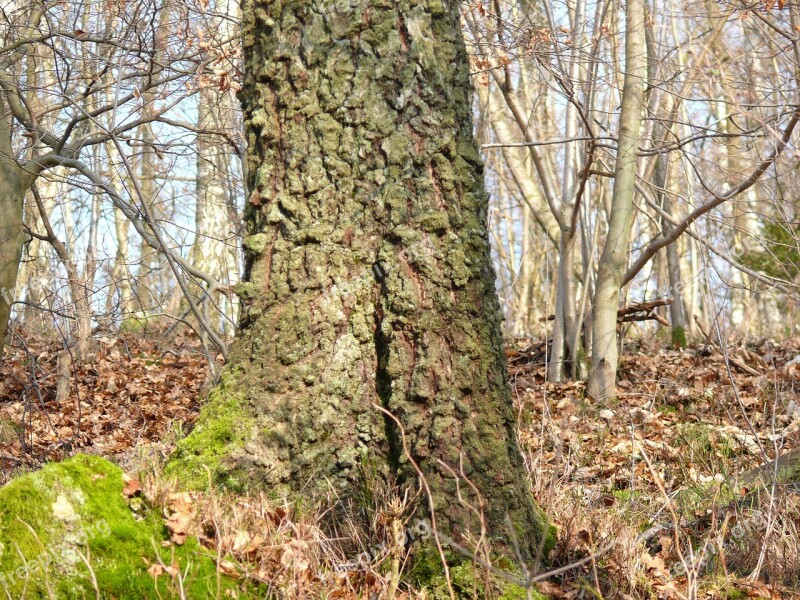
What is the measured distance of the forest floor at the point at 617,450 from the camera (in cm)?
279

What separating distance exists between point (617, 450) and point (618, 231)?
2.45 metres

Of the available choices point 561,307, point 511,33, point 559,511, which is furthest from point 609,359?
point 559,511

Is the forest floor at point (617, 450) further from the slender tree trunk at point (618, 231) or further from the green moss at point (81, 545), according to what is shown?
the slender tree trunk at point (618, 231)

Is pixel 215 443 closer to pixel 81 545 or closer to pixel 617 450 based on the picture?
pixel 81 545

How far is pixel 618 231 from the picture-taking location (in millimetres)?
6715

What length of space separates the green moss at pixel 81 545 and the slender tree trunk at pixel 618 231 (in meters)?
4.86

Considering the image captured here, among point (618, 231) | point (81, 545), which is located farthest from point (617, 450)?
point (81, 545)

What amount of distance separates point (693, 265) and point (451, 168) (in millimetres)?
15725

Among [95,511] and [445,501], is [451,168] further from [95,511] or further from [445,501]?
[95,511]

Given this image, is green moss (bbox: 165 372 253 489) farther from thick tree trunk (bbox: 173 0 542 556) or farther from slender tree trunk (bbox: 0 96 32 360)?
slender tree trunk (bbox: 0 96 32 360)

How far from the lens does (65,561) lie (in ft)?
7.67

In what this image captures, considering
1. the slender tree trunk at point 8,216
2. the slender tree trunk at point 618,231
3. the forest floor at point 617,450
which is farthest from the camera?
the slender tree trunk at point 618,231

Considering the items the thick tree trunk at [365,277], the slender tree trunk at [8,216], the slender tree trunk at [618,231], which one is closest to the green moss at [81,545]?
the thick tree trunk at [365,277]

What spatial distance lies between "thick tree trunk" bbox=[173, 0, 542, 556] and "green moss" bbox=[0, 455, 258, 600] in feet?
1.47
